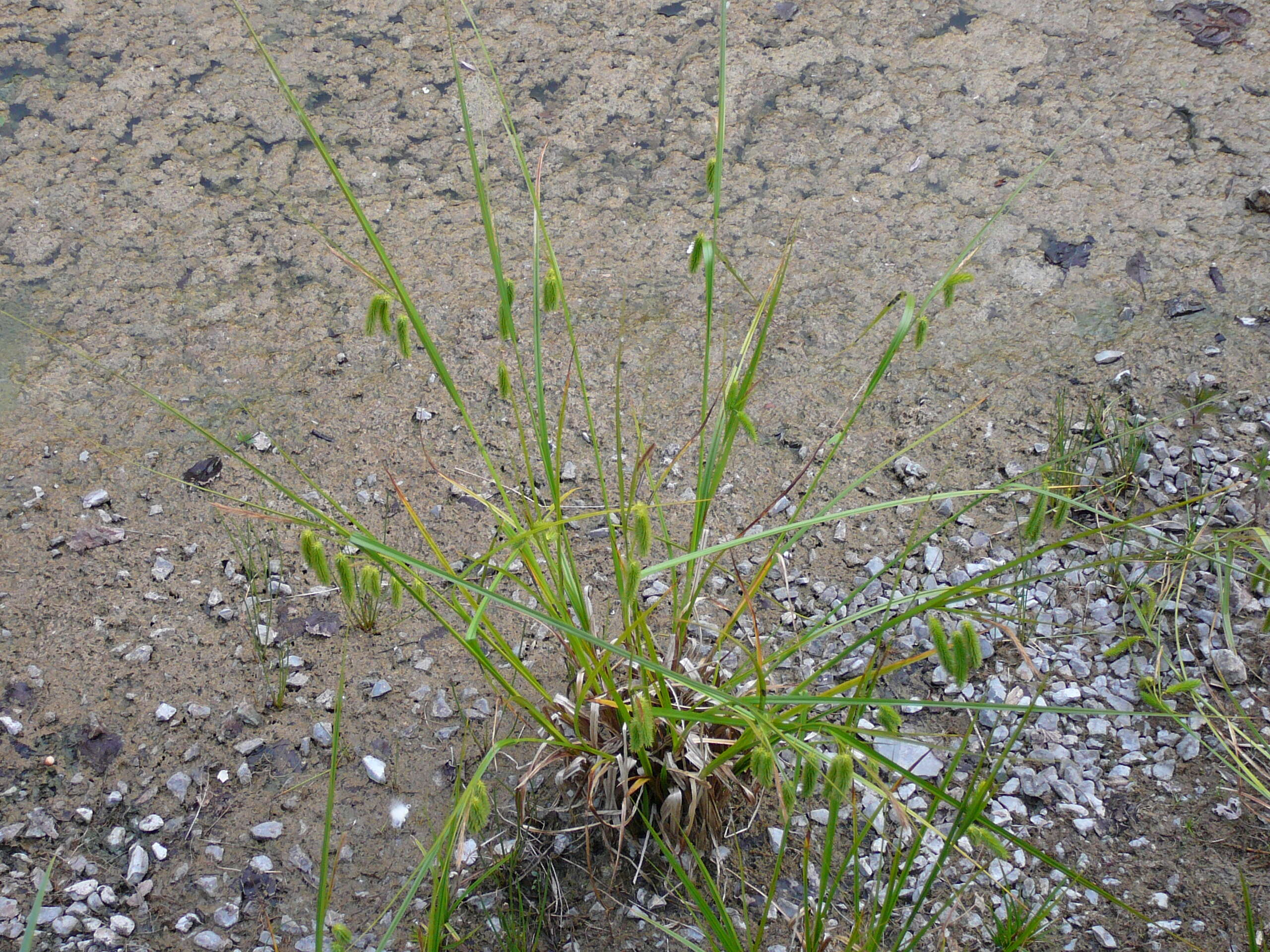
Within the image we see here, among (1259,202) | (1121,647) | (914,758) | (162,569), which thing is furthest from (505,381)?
(1259,202)

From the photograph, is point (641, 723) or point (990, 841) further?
point (641, 723)

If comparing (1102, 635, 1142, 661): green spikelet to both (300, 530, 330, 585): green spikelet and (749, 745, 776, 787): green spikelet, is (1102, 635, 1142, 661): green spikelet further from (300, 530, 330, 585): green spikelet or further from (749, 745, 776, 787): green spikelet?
(300, 530, 330, 585): green spikelet

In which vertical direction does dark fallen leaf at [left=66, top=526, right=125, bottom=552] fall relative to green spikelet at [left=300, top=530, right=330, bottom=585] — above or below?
below

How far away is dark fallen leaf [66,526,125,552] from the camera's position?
239cm

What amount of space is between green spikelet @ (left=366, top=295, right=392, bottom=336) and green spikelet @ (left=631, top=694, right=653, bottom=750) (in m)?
0.68

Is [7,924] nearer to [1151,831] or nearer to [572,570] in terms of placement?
[572,570]

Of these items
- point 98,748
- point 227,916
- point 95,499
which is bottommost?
point 227,916

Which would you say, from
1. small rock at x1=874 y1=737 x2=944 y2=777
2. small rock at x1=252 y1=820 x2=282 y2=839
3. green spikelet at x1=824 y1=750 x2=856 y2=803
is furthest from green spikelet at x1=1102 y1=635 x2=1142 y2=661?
small rock at x1=252 y1=820 x2=282 y2=839

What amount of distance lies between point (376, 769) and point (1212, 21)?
3779mm

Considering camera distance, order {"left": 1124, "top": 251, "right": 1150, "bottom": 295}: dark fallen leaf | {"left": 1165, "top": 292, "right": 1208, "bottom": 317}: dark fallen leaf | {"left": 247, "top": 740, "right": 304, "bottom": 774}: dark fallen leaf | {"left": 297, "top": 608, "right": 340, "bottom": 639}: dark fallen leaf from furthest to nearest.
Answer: {"left": 1124, "top": 251, "right": 1150, "bottom": 295}: dark fallen leaf
{"left": 1165, "top": 292, "right": 1208, "bottom": 317}: dark fallen leaf
{"left": 297, "top": 608, "right": 340, "bottom": 639}: dark fallen leaf
{"left": 247, "top": 740, "right": 304, "bottom": 774}: dark fallen leaf

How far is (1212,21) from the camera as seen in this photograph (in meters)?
3.51

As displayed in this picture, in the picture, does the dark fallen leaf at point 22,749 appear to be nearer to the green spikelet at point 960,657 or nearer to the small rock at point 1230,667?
the green spikelet at point 960,657

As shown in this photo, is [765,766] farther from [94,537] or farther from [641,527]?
[94,537]

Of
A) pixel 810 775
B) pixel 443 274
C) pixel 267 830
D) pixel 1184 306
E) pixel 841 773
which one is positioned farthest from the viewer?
pixel 443 274
